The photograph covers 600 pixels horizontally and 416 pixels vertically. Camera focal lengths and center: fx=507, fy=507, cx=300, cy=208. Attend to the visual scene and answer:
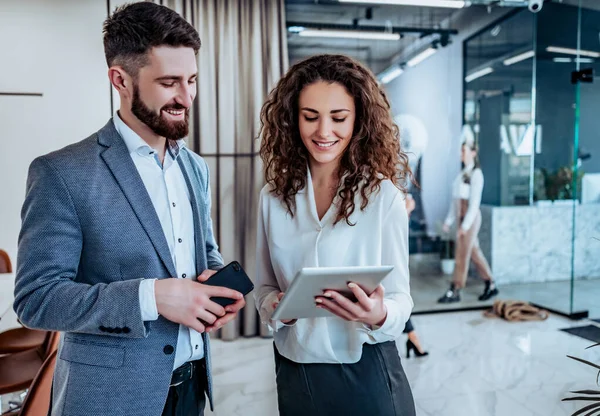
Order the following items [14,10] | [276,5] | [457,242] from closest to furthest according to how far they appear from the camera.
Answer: [14,10] < [276,5] < [457,242]

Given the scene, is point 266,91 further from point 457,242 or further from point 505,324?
point 505,324

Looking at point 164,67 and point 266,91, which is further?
point 266,91

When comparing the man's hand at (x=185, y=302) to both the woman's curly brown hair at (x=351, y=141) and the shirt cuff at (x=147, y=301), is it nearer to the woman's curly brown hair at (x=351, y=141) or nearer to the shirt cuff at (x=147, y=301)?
the shirt cuff at (x=147, y=301)

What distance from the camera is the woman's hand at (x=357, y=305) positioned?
1052mm

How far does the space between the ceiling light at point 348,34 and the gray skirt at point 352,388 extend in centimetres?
380

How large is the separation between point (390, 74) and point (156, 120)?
4.00 metres

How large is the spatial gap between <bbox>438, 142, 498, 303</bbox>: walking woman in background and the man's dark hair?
170 inches

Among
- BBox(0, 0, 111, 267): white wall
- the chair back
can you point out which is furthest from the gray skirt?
BBox(0, 0, 111, 267): white wall

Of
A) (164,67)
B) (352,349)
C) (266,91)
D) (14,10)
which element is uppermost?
(14,10)

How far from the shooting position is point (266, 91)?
4.22 metres

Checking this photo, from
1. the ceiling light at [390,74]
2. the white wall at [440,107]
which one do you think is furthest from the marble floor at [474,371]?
the ceiling light at [390,74]

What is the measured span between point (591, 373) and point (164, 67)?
3.52 meters

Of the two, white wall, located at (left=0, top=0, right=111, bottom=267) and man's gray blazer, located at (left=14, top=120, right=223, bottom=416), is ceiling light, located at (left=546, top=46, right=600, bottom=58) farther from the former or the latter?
man's gray blazer, located at (left=14, top=120, right=223, bottom=416)

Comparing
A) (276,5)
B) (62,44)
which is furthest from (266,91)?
(62,44)
